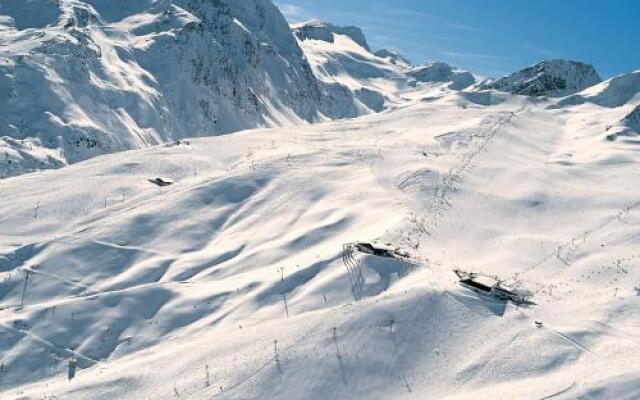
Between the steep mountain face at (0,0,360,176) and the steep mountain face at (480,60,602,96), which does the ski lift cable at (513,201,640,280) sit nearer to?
the steep mountain face at (0,0,360,176)

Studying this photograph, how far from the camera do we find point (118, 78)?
14825 cm

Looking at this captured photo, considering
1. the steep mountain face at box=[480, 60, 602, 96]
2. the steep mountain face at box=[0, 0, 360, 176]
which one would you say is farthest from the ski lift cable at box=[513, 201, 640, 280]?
the steep mountain face at box=[480, 60, 602, 96]

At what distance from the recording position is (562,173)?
151 feet

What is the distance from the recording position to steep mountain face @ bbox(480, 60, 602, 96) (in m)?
128

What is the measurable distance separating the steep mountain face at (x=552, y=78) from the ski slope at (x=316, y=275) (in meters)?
80.6

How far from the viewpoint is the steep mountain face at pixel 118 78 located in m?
123

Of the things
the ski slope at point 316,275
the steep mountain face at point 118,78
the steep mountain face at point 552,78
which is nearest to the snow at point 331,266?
the ski slope at point 316,275

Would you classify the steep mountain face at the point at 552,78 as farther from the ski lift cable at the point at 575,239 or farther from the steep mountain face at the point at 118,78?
the ski lift cable at the point at 575,239

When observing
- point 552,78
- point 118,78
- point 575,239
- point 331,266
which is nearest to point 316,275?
point 331,266

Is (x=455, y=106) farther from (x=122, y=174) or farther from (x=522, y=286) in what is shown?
(x=522, y=286)

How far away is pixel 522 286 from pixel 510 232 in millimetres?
7984

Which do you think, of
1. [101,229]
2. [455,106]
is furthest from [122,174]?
[455,106]

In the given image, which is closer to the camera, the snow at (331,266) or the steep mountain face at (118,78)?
the snow at (331,266)

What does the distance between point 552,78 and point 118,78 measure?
290 feet
